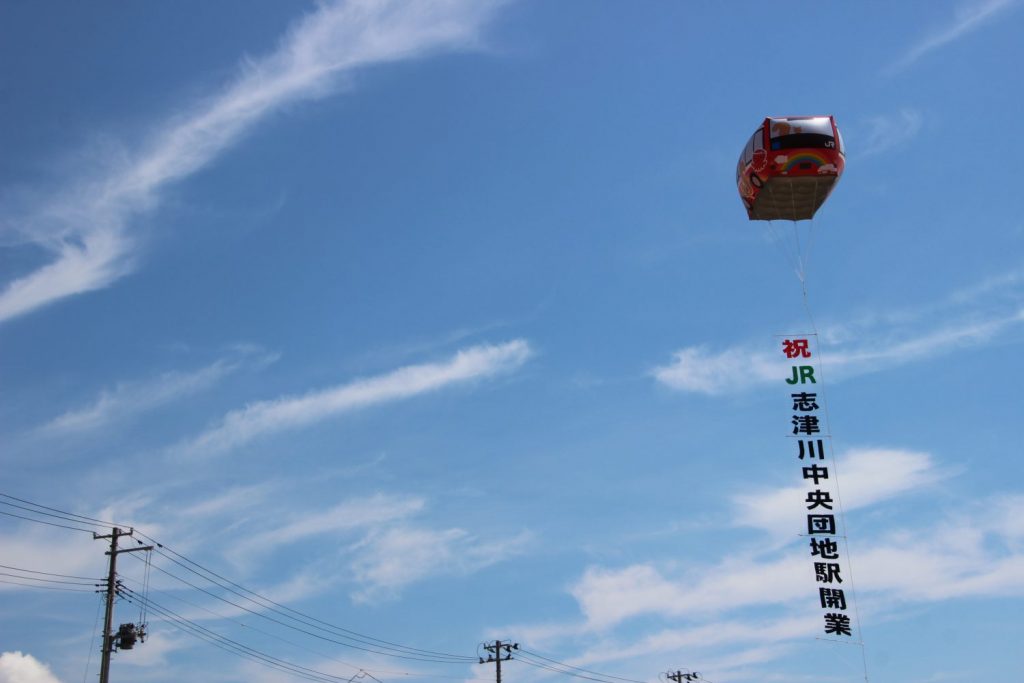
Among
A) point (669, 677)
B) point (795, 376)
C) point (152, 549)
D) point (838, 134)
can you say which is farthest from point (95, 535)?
point (669, 677)

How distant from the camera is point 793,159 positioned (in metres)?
44.8

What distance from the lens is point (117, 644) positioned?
48469mm

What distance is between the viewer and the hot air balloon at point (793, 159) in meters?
44.7

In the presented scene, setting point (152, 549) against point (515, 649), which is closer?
point (152, 549)

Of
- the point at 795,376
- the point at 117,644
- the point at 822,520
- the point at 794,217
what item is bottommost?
the point at 117,644

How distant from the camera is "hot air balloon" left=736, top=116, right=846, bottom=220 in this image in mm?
44688

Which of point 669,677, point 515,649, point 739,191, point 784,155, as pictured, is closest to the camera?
point 784,155

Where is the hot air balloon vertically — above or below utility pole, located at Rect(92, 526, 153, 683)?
above

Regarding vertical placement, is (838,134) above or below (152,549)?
above

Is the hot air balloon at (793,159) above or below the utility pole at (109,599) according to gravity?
above

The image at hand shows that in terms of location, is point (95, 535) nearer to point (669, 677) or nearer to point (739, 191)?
point (739, 191)

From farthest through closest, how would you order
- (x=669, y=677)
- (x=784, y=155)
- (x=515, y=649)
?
(x=669, y=677)
(x=515, y=649)
(x=784, y=155)

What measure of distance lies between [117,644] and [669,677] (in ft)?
188

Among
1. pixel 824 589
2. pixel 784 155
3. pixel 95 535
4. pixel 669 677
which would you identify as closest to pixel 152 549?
pixel 95 535
